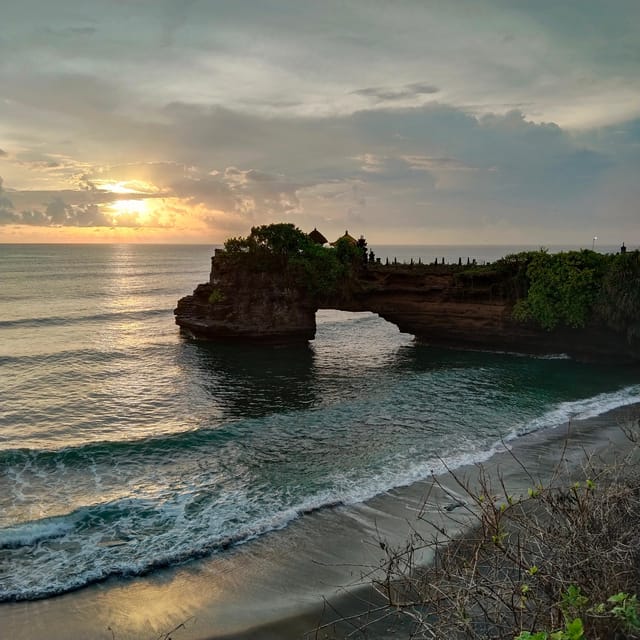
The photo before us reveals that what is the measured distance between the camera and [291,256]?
40875mm

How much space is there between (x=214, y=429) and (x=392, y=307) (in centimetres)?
2271

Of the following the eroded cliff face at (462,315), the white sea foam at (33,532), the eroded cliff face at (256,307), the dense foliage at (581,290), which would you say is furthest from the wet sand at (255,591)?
the eroded cliff face at (256,307)

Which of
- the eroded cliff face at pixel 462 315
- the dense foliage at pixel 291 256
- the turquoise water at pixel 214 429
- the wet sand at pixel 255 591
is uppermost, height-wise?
the dense foliage at pixel 291 256

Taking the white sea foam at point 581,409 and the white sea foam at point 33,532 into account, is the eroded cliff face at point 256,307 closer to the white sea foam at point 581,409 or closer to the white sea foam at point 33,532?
the white sea foam at point 581,409

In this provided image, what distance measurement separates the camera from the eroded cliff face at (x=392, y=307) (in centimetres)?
3909

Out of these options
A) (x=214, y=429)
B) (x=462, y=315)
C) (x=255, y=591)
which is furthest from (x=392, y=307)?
(x=255, y=591)

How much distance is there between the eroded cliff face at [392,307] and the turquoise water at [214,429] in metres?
1.66

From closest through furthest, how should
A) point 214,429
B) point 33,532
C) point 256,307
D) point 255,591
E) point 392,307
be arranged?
Answer: 1. point 255,591
2. point 33,532
3. point 214,429
4. point 256,307
5. point 392,307

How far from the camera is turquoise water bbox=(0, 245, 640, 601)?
14.5 m

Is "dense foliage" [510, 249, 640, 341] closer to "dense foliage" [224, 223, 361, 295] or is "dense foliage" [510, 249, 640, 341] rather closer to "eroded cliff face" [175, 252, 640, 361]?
"eroded cliff face" [175, 252, 640, 361]

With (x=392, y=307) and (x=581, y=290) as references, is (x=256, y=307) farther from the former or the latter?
(x=581, y=290)

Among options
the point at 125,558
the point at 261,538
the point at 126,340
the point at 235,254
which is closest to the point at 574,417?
the point at 261,538

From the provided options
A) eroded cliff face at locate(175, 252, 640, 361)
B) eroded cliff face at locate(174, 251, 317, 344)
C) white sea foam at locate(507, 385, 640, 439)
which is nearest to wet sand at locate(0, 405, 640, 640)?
white sea foam at locate(507, 385, 640, 439)

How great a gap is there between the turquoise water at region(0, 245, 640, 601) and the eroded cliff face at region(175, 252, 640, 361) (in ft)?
5.44
